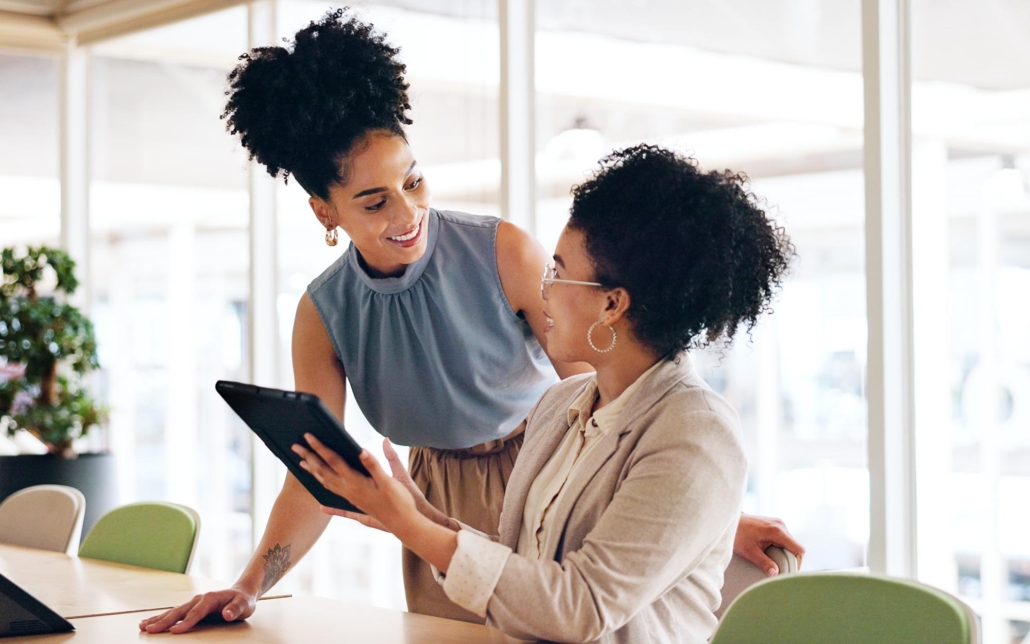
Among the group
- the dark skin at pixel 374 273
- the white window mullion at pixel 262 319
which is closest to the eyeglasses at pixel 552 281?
the dark skin at pixel 374 273

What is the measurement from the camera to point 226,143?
493 cm

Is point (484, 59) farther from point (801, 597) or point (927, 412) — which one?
point (801, 597)

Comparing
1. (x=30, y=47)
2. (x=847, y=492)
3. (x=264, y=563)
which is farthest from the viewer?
(x=30, y=47)

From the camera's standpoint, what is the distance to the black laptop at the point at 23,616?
179cm

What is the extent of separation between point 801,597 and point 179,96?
14.1 feet

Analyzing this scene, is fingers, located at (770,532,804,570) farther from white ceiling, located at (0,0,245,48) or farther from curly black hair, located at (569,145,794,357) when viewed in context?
white ceiling, located at (0,0,245,48)

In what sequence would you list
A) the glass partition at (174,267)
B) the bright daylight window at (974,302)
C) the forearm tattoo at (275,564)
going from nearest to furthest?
the forearm tattoo at (275,564), the bright daylight window at (974,302), the glass partition at (174,267)

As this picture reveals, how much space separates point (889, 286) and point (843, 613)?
157 cm

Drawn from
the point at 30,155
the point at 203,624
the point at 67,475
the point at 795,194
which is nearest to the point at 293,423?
the point at 203,624

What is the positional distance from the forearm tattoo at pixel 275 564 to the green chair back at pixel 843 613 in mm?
829

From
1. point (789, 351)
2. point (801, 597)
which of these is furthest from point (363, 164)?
point (789, 351)

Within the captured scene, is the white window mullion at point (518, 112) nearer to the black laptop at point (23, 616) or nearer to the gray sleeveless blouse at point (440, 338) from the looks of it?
the gray sleeveless blouse at point (440, 338)

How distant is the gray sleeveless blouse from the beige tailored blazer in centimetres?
56

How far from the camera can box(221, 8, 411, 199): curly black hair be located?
2.03 meters
